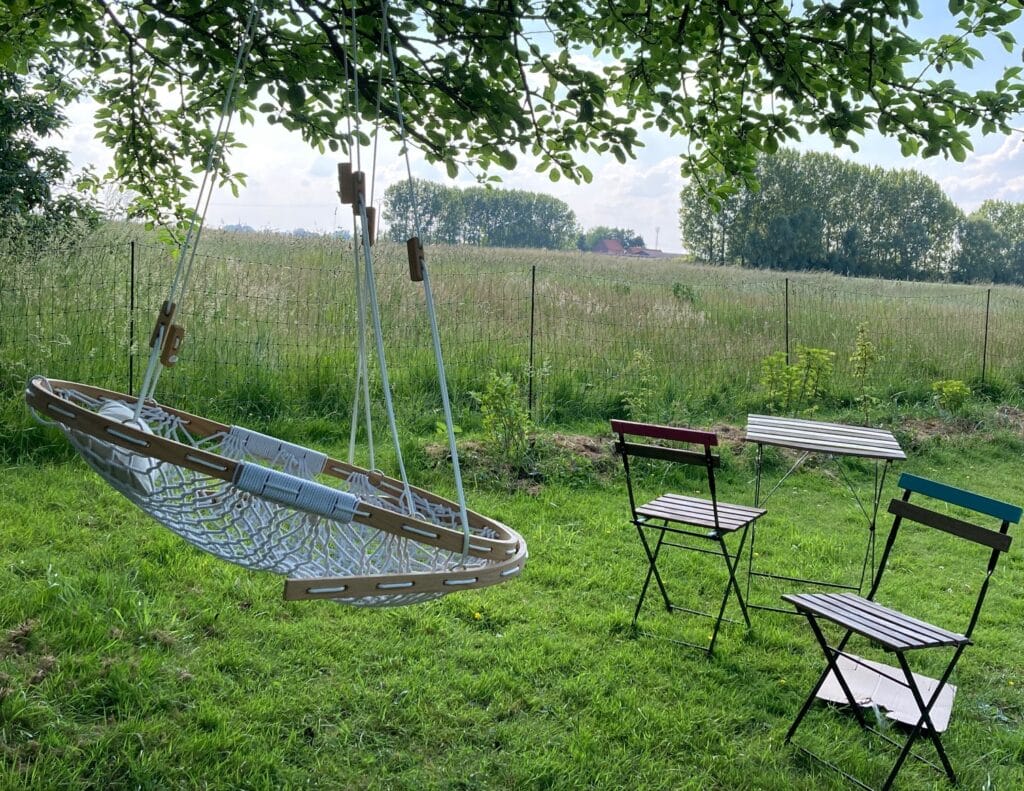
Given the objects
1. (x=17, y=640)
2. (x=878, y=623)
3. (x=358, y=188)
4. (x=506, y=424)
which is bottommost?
(x=17, y=640)

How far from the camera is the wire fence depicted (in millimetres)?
5797

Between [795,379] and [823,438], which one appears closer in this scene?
[823,438]

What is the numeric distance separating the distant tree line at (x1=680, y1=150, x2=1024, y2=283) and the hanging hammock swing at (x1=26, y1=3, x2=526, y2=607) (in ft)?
156


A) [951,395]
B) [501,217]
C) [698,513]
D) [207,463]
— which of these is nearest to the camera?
[207,463]

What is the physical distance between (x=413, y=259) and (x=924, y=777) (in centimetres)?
235

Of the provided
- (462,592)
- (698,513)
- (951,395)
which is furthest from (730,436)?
(462,592)

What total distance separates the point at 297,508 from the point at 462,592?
2.35 metres

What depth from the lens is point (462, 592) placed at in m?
3.90

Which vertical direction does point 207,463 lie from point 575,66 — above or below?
below

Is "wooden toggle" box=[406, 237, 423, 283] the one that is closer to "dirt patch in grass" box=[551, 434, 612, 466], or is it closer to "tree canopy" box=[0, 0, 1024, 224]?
"tree canopy" box=[0, 0, 1024, 224]

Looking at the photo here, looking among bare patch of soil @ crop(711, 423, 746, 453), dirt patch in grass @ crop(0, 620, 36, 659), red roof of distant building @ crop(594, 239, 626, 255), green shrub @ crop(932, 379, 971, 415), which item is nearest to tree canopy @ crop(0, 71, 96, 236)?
dirt patch in grass @ crop(0, 620, 36, 659)

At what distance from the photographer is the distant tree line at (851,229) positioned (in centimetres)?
4825

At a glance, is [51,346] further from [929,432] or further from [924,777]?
[929,432]

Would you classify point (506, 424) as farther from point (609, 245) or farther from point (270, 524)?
point (609, 245)
